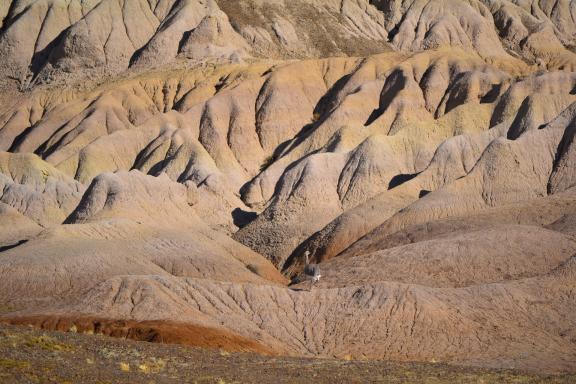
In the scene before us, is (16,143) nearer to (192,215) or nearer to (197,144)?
(197,144)

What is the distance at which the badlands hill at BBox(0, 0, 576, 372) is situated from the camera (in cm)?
5256

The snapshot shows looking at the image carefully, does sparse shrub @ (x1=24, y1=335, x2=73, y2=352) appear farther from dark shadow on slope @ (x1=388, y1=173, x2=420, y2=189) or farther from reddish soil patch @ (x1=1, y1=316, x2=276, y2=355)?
dark shadow on slope @ (x1=388, y1=173, x2=420, y2=189)

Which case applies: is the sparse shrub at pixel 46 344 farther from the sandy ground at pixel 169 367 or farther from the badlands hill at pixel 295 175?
the badlands hill at pixel 295 175

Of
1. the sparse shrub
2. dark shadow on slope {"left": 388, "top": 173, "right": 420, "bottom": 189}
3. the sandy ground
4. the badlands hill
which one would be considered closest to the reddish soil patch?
the badlands hill

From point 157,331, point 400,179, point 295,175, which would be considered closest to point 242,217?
point 295,175

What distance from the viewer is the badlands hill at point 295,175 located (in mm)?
52562

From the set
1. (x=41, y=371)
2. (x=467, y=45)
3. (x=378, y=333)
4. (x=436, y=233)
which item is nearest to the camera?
(x=41, y=371)

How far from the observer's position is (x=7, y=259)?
67.7 meters

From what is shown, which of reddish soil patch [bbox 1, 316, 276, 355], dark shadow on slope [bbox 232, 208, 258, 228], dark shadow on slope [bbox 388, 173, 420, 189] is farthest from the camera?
dark shadow on slope [bbox 232, 208, 258, 228]

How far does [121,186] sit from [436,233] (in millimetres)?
26846

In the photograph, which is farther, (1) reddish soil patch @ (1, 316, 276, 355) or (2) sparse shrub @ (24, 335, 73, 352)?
(1) reddish soil patch @ (1, 316, 276, 355)

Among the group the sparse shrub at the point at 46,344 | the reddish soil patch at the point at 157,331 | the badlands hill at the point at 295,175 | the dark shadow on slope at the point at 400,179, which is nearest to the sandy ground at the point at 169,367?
the sparse shrub at the point at 46,344

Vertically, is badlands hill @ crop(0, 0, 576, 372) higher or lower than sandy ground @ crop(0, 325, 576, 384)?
lower

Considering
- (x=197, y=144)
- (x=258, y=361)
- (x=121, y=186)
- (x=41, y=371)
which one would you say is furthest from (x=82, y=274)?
(x=197, y=144)
